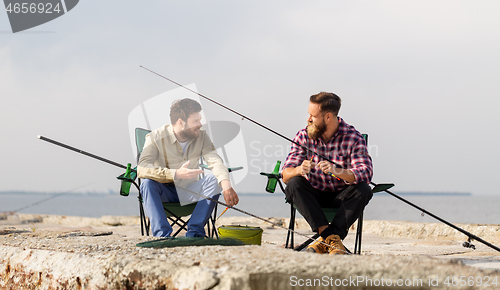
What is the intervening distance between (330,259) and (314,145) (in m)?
1.37

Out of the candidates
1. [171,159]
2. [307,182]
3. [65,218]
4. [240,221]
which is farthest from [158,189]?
[65,218]

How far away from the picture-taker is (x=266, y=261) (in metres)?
1.44

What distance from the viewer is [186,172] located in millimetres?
2873

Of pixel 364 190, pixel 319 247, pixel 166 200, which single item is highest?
pixel 364 190

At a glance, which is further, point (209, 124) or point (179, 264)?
point (209, 124)

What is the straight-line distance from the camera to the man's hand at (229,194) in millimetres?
2740

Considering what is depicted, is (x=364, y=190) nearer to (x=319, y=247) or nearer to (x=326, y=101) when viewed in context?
(x=319, y=247)

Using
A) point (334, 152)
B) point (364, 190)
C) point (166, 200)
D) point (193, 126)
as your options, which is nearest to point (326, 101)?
point (334, 152)

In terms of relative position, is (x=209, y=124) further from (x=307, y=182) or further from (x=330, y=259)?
(x=330, y=259)

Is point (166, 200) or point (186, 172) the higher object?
point (186, 172)

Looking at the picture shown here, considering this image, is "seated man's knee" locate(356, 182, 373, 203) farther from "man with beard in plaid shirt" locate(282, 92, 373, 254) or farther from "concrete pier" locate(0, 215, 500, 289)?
"concrete pier" locate(0, 215, 500, 289)

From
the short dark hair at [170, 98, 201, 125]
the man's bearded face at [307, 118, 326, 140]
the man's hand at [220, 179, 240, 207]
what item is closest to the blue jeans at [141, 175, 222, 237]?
the man's hand at [220, 179, 240, 207]

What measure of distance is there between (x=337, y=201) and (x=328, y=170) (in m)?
0.32

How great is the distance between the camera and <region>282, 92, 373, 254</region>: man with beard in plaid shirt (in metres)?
2.46
